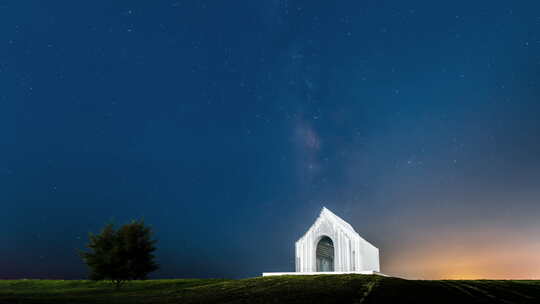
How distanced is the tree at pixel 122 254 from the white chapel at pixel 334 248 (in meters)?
13.1

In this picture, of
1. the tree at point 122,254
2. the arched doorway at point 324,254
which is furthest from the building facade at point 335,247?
the tree at point 122,254

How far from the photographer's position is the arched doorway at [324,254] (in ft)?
175

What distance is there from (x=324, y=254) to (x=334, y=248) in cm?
847

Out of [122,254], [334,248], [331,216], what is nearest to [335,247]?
[334,248]

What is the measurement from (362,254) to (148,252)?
24.0 metres

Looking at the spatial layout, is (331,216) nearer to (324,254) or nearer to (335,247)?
(335,247)

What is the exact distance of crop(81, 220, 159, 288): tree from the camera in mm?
41531

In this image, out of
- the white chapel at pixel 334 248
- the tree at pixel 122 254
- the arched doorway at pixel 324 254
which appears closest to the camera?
the tree at pixel 122 254

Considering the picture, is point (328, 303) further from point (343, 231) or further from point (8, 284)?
point (8, 284)

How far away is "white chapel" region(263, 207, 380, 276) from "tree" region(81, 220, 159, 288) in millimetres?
13118

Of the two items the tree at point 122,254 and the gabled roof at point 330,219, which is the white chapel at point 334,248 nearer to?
the gabled roof at point 330,219

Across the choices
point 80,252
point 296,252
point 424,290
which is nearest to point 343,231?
point 296,252

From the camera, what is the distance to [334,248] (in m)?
47.8

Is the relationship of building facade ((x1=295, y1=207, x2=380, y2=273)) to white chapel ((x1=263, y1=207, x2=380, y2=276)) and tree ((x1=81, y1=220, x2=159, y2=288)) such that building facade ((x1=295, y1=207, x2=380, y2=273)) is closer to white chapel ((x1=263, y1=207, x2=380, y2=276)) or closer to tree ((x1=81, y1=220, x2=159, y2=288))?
white chapel ((x1=263, y1=207, x2=380, y2=276))
